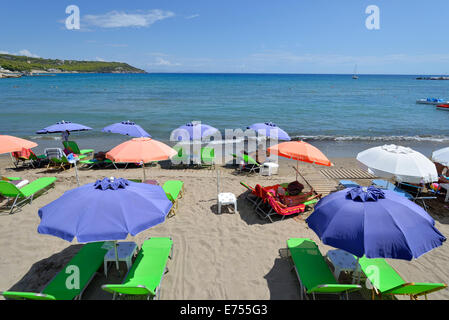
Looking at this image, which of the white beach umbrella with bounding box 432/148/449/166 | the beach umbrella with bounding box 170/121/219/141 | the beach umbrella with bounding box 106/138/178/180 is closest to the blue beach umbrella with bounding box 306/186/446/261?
the beach umbrella with bounding box 106/138/178/180

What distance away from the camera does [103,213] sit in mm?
3916

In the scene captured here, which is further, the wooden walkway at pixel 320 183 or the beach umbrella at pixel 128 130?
the beach umbrella at pixel 128 130

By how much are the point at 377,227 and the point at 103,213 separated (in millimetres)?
4163

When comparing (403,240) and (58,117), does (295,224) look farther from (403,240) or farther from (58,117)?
(58,117)

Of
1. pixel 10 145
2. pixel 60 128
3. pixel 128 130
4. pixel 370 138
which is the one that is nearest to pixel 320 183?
pixel 128 130

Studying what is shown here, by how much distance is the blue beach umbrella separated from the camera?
3539 millimetres

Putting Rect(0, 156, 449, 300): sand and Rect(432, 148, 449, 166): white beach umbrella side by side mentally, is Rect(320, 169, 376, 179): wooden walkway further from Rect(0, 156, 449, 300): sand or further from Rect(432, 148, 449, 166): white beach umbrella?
Rect(0, 156, 449, 300): sand

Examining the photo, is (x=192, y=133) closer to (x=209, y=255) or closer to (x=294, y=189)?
(x=294, y=189)

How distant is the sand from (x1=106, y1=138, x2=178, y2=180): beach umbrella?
1.88 m

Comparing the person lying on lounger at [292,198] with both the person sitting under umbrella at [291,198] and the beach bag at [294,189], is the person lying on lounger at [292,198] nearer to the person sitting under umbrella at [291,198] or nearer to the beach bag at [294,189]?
the person sitting under umbrella at [291,198]

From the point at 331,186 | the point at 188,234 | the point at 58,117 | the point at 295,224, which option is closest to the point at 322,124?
the point at 331,186

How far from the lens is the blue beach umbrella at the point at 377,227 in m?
3.54

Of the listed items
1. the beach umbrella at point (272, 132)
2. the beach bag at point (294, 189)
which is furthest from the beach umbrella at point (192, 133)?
the beach bag at point (294, 189)

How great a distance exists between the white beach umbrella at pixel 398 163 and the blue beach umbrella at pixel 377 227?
9.06ft
